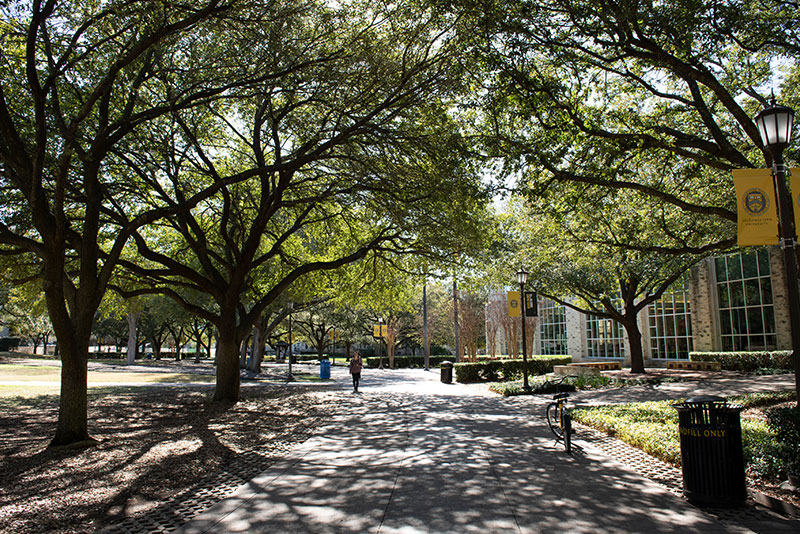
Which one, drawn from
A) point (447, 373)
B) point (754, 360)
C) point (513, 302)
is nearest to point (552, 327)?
point (754, 360)

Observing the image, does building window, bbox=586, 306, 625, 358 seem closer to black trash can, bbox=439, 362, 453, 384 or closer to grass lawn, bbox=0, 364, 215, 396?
black trash can, bbox=439, 362, 453, 384

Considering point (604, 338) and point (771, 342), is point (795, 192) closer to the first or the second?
point (771, 342)

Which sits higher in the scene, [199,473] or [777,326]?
[777,326]

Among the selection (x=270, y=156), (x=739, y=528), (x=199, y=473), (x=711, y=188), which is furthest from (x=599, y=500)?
(x=270, y=156)

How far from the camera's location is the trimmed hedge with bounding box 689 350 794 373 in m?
22.8

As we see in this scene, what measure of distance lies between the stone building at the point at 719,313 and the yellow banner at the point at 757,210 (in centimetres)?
1769

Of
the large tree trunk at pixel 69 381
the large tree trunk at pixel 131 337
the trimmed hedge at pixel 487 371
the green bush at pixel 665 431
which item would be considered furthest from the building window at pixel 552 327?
the large tree trunk at pixel 69 381

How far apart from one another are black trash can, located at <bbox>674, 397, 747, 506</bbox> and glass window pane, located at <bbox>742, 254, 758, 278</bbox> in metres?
26.8

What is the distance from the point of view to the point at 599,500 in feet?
19.1

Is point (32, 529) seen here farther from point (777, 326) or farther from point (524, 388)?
point (777, 326)

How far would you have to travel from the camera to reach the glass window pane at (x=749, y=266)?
2790cm

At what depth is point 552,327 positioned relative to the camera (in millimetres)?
49500

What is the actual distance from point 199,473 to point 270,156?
13522mm

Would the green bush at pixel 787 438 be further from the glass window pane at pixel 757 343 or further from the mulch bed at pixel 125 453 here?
the glass window pane at pixel 757 343
